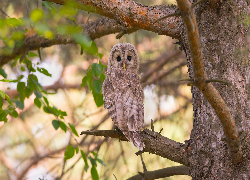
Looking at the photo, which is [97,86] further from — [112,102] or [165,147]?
[165,147]

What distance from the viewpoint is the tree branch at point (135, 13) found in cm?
171

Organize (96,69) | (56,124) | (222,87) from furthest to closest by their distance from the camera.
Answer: (56,124) < (96,69) < (222,87)

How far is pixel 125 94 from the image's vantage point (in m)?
2.18

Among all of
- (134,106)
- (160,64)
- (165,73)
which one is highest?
(160,64)

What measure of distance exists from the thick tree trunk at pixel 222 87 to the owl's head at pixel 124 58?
93 centimetres

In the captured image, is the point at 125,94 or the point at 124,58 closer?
the point at 125,94

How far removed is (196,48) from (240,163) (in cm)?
78

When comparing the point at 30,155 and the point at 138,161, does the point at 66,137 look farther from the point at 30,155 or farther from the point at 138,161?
the point at 138,161

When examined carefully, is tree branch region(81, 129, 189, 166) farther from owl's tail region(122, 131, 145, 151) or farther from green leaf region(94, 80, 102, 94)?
green leaf region(94, 80, 102, 94)

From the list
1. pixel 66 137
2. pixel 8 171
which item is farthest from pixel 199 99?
pixel 8 171

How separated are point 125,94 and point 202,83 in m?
1.07

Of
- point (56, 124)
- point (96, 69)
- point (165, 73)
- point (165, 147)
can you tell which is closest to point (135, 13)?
point (96, 69)

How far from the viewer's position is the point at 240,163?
1.50 meters

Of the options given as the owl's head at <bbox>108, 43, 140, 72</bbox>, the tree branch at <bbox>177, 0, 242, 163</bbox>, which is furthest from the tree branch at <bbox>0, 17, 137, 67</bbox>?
the tree branch at <bbox>177, 0, 242, 163</bbox>
